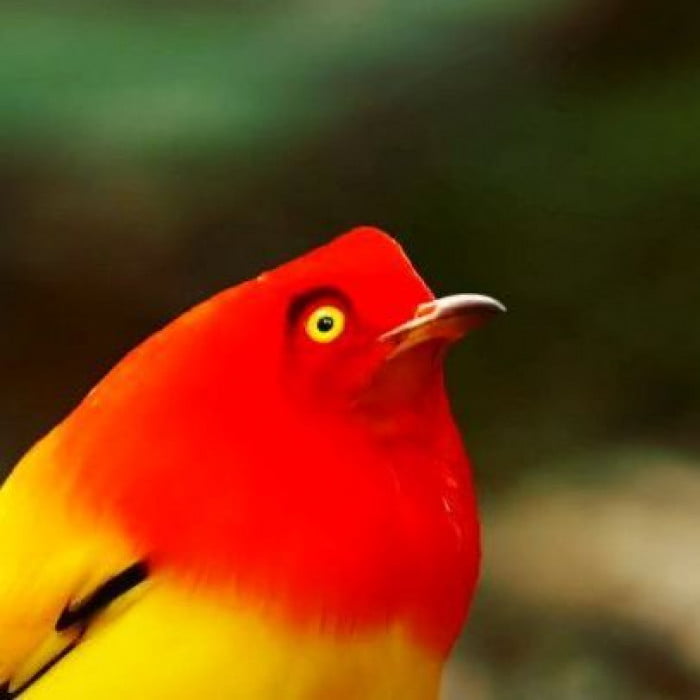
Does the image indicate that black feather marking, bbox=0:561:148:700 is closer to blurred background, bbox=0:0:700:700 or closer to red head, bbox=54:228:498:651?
red head, bbox=54:228:498:651

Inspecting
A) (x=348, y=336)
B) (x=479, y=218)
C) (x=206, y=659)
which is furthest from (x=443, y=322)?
(x=479, y=218)

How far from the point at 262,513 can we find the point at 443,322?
0.10 meters

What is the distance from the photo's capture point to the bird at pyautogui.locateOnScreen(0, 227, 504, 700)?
524 mm

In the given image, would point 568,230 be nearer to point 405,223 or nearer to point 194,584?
point 405,223

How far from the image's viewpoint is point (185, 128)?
970 millimetres

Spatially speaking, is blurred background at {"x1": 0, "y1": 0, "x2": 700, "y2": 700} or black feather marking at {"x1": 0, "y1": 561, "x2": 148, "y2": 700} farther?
blurred background at {"x1": 0, "y1": 0, "x2": 700, "y2": 700}

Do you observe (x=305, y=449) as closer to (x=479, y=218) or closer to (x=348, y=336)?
(x=348, y=336)

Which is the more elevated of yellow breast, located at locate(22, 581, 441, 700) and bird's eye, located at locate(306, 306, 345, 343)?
bird's eye, located at locate(306, 306, 345, 343)

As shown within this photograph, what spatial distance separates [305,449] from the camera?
0.55m

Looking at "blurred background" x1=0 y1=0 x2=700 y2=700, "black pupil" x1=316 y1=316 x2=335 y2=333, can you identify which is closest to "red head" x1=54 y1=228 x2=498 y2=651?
"black pupil" x1=316 y1=316 x2=335 y2=333

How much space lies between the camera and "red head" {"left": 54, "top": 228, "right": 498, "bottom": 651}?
53 centimetres

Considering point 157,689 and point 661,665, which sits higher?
point 157,689

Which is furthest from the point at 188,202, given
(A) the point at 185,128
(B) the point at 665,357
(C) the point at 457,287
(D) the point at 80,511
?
(D) the point at 80,511

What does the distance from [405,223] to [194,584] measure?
0.49 m
